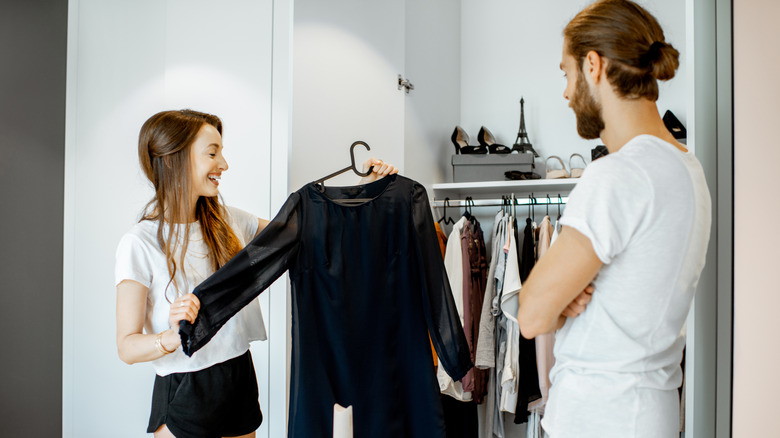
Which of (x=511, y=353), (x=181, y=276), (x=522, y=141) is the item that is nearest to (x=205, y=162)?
(x=181, y=276)

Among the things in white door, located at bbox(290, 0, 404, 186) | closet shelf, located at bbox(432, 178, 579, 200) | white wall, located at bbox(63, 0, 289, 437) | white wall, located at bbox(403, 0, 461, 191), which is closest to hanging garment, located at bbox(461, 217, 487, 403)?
closet shelf, located at bbox(432, 178, 579, 200)

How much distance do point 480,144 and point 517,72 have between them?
1.92 ft

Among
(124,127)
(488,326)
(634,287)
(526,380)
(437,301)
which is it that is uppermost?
(124,127)

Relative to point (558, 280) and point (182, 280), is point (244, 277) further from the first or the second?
point (558, 280)

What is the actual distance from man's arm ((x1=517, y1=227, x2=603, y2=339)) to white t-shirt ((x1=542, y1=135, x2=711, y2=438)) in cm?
2

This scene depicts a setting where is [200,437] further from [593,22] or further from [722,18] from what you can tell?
[722,18]

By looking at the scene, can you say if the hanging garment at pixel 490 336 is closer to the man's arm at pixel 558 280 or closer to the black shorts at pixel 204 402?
the black shorts at pixel 204 402

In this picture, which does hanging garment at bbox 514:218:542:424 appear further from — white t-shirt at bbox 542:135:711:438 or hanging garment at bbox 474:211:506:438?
white t-shirt at bbox 542:135:711:438

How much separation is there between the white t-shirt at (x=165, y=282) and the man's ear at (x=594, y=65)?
112 cm

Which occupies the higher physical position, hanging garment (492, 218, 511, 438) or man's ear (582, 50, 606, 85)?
man's ear (582, 50, 606, 85)

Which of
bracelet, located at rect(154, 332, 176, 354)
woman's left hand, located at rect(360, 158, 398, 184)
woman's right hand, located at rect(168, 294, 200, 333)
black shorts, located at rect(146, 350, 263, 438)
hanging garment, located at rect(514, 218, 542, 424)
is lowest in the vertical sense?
hanging garment, located at rect(514, 218, 542, 424)

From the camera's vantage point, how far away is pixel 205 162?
4.93 feet

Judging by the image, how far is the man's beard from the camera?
108cm

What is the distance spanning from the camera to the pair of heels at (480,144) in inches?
113
